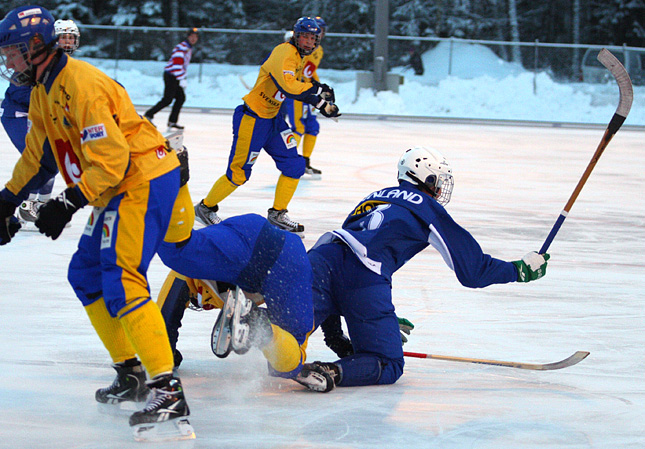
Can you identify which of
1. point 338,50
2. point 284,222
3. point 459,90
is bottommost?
point 459,90

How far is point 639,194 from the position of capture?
10.0 m

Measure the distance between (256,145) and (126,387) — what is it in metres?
4.17

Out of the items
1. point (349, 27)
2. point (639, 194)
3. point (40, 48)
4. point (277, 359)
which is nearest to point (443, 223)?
point (277, 359)

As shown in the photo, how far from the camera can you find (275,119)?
741 centimetres

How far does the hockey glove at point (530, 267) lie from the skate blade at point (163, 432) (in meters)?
1.67

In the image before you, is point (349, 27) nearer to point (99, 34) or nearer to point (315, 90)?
point (99, 34)

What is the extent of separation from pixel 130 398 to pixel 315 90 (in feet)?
14.4

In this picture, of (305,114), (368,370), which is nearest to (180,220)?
(368,370)

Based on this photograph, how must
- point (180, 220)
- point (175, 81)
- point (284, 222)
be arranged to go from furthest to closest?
point (175, 81), point (284, 222), point (180, 220)

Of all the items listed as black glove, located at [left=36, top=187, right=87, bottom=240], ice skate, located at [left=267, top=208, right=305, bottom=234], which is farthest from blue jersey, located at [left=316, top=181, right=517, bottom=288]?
ice skate, located at [left=267, top=208, right=305, bottom=234]

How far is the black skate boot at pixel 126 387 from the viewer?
338 centimetres

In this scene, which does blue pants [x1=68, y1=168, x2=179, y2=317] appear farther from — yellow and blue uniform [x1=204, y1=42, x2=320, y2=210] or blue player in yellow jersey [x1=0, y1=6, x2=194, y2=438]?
yellow and blue uniform [x1=204, y1=42, x2=320, y2=210]

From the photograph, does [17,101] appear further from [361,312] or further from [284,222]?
[361,312]

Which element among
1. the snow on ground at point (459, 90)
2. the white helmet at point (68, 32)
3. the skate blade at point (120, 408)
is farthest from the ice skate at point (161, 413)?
the snow on ground at point (459, 90)
